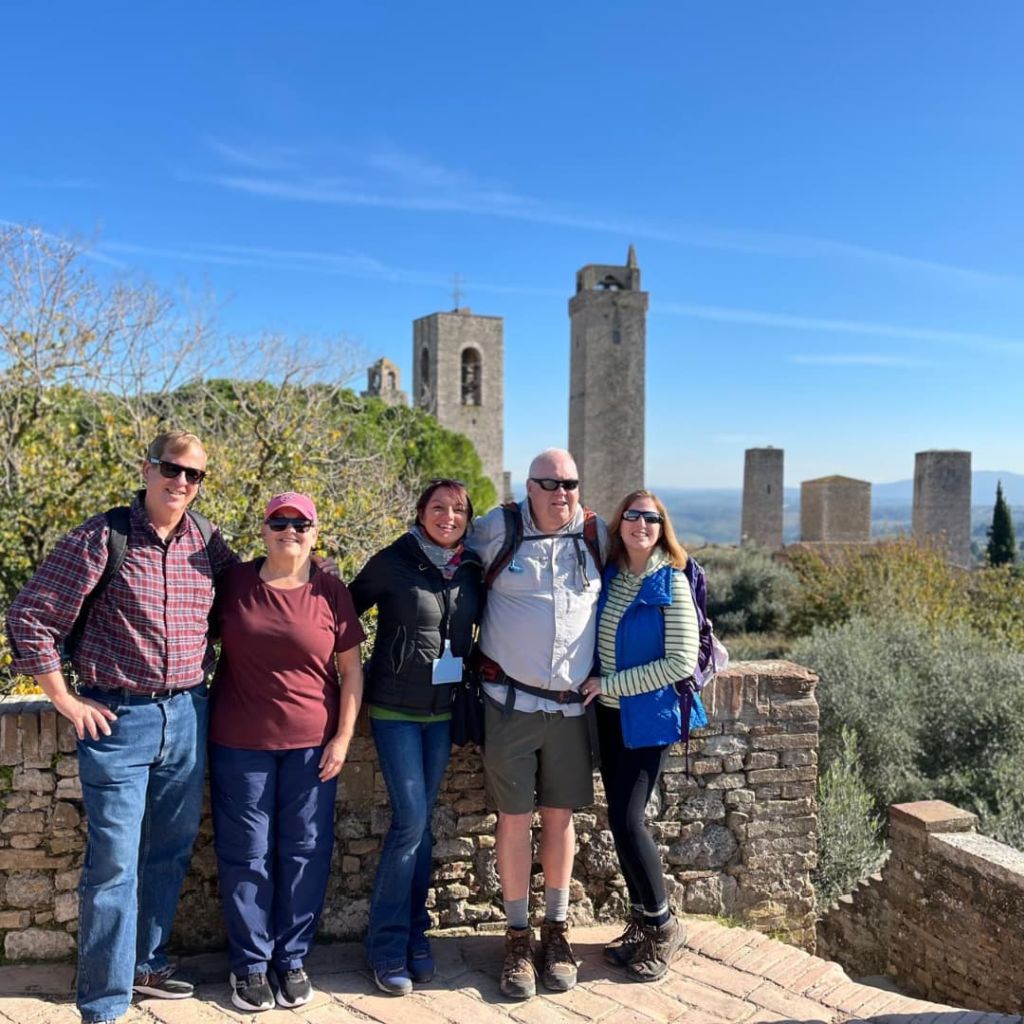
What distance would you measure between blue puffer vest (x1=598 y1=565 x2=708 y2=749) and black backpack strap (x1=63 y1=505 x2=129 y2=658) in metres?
1.83

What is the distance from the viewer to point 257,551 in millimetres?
7168

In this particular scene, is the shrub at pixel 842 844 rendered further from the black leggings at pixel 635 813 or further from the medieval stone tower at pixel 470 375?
the medieval stone tower at pixel 470 375

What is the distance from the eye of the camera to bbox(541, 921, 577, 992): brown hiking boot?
326 centimetres

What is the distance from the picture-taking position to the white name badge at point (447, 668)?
319 centimetres

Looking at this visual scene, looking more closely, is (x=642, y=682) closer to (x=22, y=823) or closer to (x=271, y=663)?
(x=271, y=663)

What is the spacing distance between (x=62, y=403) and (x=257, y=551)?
2.52m

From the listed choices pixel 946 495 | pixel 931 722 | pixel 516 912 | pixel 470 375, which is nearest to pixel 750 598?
pixel 931 722

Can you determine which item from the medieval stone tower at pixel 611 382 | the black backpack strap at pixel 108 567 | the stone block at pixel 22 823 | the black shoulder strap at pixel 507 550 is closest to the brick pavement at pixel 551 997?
the stone block at pixel 22 823

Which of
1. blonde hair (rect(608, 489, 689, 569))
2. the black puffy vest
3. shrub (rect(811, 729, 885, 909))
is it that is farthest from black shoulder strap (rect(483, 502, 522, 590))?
shrub (rect(811, 729, 885, 909))

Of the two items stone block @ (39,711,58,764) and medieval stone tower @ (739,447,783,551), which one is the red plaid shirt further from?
medieval stone tower @ (739,447,783,551)

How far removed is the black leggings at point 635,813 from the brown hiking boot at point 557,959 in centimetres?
33

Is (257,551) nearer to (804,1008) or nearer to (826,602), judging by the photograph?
(804,1008)

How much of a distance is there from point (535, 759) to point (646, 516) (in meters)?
1.04

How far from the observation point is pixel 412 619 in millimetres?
3184
